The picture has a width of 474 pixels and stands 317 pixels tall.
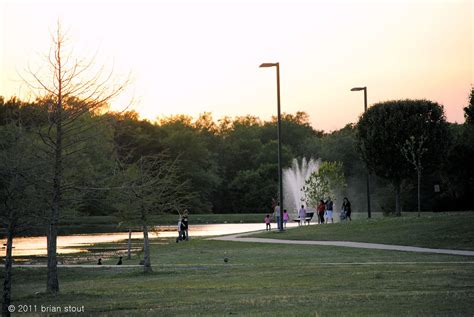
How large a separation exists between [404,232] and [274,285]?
17845 millimetres

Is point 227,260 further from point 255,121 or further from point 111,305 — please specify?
point 255,121

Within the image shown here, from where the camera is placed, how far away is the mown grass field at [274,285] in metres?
14.7

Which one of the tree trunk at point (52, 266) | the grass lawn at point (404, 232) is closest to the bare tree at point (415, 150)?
the grass lawn at point (404, 232)

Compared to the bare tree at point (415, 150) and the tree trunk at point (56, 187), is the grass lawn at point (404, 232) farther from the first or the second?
the tree trunk at point (56, 187)

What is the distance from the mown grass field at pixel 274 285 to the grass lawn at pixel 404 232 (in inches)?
26.8

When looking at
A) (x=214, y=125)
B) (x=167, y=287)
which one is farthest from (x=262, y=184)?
(x=167, y=287)

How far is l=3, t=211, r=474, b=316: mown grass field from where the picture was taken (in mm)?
14672

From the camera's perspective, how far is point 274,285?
757 inches

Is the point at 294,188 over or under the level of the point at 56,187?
over

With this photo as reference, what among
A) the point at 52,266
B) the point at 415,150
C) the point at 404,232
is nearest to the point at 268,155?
the point at 415,150

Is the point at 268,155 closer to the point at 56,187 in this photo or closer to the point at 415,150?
the point at 415,150

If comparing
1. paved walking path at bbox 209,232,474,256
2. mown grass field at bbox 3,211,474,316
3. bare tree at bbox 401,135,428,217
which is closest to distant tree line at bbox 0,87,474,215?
bare tree at bbox 401,135,428,217

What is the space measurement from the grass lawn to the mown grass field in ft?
2.23

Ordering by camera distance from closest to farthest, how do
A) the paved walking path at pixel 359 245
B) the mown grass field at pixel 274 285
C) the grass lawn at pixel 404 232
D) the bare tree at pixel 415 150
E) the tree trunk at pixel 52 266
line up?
the mown grass field at pixel 274 285
the tree trunk at pixel 52 266
the paved walking path at pixel 359 245
the grass lawn at pixel 404 232
the bare tree at pixel 415 150
